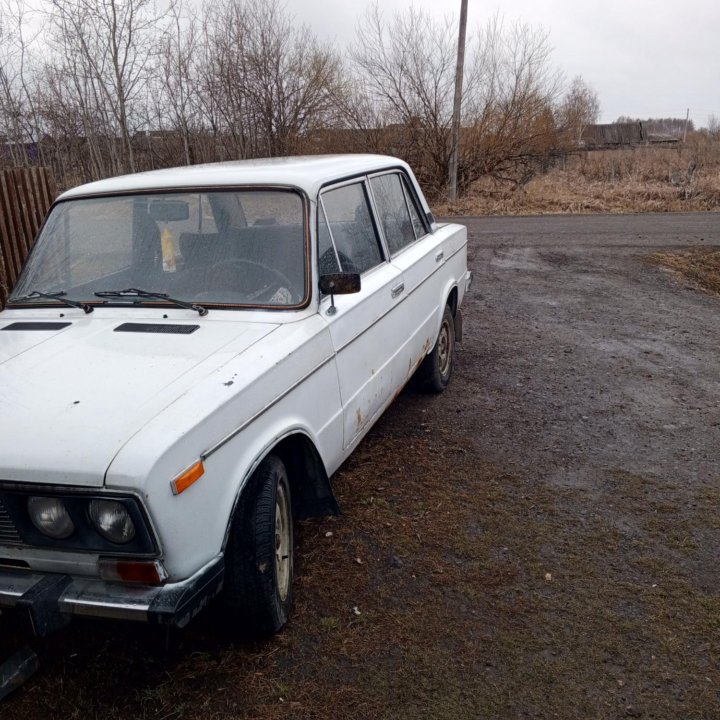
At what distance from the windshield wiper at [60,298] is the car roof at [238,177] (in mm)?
623

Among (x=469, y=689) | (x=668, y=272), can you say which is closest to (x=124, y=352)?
(x=469, y=689)

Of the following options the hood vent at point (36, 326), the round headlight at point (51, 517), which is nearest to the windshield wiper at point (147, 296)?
the hood vent at point (36, 326)

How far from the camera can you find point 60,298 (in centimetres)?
345

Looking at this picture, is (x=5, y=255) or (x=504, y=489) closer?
(x=504, y=489)

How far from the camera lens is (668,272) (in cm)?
988

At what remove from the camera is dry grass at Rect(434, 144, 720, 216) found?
1747 centimetres

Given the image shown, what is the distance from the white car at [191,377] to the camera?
223 cm

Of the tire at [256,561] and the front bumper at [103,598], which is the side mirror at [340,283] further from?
the front bumper at [103,598]

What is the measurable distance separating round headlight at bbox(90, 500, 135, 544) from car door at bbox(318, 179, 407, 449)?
1.38 m

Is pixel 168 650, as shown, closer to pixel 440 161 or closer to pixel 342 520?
pixel 342 520

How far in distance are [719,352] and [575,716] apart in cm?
485

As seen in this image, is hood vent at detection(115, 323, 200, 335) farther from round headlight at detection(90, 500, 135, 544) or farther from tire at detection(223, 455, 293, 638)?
round headlight at detection(90, 500, 135, 544)

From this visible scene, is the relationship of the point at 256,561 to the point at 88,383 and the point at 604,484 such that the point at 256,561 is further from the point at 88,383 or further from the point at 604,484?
the point at 604,484

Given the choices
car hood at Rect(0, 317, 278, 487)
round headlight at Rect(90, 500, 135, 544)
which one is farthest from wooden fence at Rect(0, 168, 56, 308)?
round headlight at Rect(90, 500, 135, 544)
